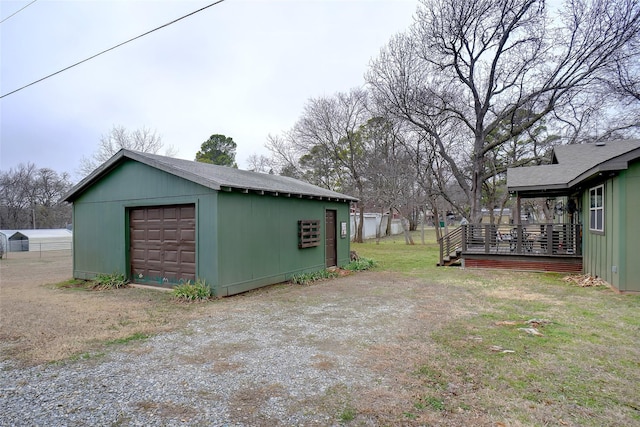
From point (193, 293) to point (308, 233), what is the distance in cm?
362

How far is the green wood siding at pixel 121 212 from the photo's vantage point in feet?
22.9

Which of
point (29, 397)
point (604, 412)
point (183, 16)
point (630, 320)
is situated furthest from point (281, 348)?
point (183, 16)

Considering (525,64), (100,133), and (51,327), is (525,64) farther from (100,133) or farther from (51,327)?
(100,133)

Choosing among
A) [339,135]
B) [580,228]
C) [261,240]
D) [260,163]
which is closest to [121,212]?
[261,240]

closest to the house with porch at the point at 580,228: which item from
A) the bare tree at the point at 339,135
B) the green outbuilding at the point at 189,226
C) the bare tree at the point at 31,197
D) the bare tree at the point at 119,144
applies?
the green outbuilding at the point at 189,226

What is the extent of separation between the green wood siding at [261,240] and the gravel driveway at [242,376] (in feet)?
6.03

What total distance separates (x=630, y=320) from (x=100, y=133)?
30.5 meters

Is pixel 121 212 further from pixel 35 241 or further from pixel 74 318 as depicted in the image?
pixel 35 241

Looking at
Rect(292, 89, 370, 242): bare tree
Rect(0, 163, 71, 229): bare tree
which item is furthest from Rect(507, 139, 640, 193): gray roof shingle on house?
Rect(0, 163, 71, 229): bare tree

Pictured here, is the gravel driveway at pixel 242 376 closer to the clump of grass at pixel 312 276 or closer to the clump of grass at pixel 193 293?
the clump of grass at pixel 193 293

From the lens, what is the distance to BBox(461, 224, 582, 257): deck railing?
9.77m

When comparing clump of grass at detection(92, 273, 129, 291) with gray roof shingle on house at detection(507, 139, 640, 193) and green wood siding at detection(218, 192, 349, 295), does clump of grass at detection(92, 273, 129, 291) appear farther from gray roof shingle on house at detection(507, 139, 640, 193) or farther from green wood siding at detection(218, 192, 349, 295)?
gray roof shingle on house at detection(507, 139, 640, 193)

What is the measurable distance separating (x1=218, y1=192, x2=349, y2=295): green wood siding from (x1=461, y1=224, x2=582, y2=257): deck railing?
5.03 meters

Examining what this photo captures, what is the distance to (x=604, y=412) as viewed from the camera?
2.51m
